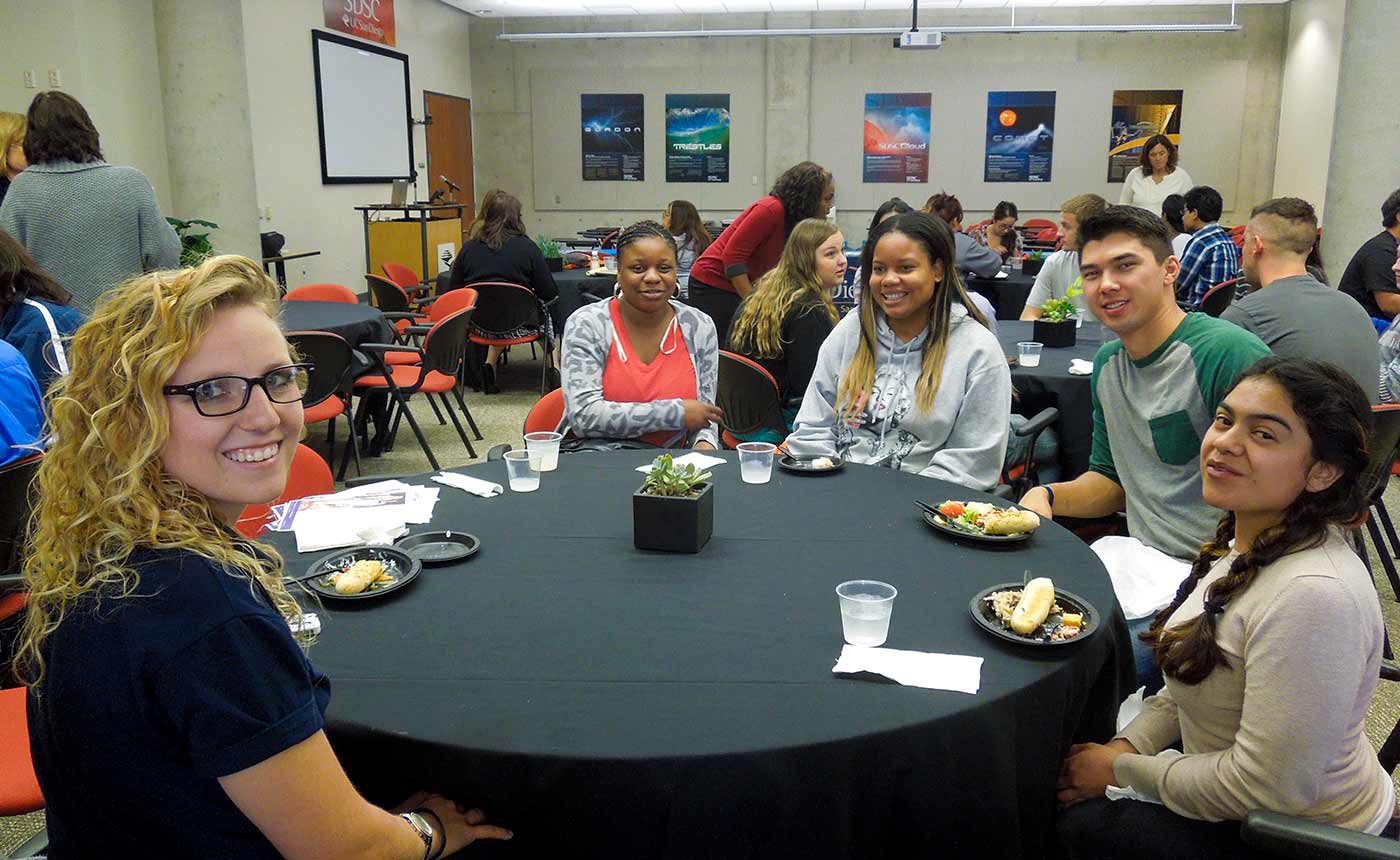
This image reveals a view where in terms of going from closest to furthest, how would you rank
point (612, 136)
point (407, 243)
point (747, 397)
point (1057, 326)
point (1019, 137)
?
point (747, 397) < point (1057, 326) < point (407, 243) < point (1019, 137) < point (612, 136)

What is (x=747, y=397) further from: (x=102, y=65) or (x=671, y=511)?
(x=102, y=65)

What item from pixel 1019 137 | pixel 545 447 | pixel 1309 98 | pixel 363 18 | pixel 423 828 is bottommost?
pixel 423 828

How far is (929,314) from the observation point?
2795 mm

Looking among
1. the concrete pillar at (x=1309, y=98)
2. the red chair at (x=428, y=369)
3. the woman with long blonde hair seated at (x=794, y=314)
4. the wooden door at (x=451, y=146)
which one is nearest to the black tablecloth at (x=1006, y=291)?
the woman with long blonde hair seated at (x=794, y=314)

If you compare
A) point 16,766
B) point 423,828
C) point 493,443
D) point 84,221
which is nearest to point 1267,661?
point 423,828

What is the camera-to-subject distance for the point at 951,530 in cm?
200

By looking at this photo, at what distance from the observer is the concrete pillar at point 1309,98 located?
33.9 ft

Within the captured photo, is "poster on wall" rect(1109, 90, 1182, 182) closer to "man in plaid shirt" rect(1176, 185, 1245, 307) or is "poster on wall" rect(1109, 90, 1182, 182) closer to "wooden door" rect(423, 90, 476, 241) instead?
"man in plaid shirt" rect(1176, 185, 1245, 307)

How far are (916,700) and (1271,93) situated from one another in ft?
43.2

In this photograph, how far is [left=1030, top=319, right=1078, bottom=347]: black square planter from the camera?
4543 millimetres

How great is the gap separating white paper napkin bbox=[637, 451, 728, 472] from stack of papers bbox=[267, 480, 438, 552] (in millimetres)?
527

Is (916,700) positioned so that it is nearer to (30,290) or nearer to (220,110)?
(30,290)

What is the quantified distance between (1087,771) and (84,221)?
13.5ft

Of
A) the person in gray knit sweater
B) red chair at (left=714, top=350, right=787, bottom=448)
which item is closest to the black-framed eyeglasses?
red chair at (left=714, top=350, right=787, bottom=448)
